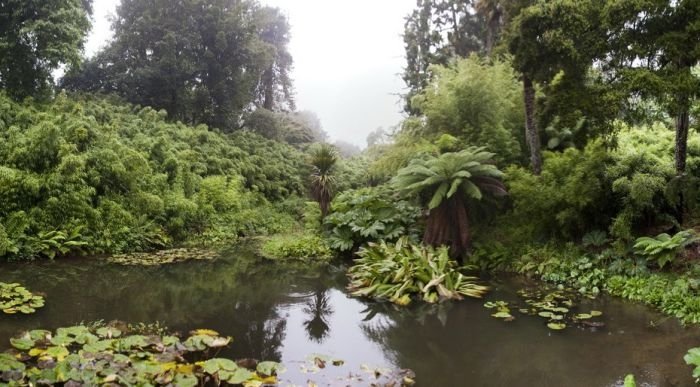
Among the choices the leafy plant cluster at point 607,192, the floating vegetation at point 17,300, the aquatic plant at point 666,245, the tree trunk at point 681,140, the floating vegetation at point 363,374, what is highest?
the tree trunk at point 681,140

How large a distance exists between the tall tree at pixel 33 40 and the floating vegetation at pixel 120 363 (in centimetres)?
1121

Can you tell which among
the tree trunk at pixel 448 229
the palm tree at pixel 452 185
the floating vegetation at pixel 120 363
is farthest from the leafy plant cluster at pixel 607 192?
the floating vegetation at pixel 120 363

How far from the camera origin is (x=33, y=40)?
13.2 meters

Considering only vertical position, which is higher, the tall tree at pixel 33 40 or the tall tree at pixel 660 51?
the tall tree at pixel 33 40

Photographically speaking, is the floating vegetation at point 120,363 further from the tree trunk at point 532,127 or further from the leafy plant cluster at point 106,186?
the tree trunk at point 532,127

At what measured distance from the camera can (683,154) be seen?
7.44 meters

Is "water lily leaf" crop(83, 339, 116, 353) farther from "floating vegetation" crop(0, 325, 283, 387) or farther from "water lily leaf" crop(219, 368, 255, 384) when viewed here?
"water lily leaf" crop(219, 368, 255, 384)

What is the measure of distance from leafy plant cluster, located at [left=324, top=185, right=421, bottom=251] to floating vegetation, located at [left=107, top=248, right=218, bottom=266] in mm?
2934

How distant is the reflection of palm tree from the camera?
5.92 metres

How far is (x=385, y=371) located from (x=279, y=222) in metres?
12.2

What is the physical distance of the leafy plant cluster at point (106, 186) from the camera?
9484 millimetres

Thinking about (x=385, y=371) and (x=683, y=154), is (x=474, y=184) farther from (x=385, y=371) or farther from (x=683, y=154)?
(x=385, y=371)

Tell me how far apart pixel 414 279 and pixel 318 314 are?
1.72m

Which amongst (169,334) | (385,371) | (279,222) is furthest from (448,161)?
(279,222)
